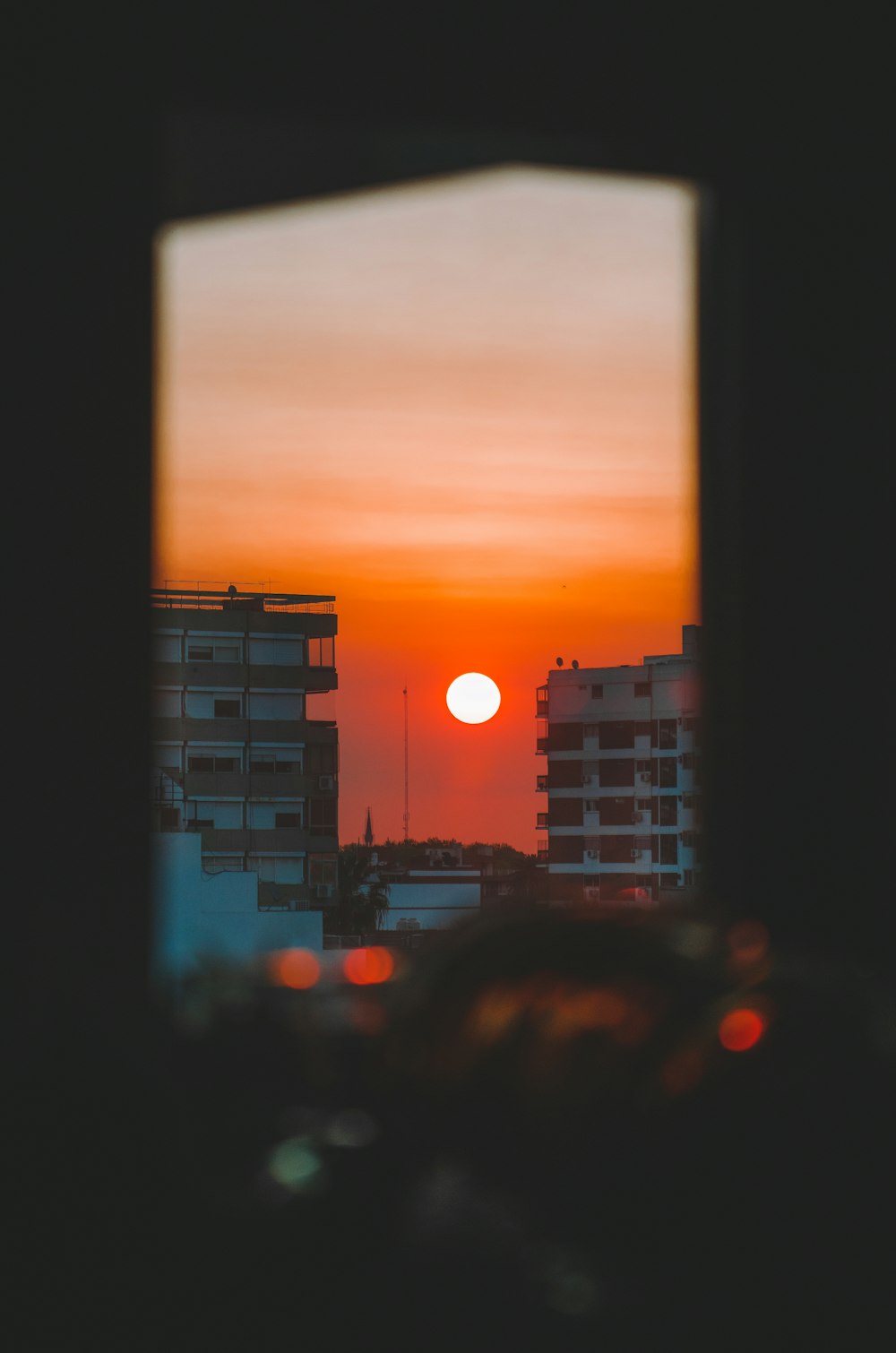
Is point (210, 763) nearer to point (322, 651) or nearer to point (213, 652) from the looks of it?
point (213, 652)

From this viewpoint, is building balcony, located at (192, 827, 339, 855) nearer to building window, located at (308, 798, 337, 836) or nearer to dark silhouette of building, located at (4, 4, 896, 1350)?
building window, located at (308, 798, 337, 836)

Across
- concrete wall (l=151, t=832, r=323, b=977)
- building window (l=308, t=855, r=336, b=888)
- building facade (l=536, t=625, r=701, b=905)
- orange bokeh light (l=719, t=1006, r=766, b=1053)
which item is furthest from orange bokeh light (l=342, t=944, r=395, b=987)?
building facade (l=536, t=625, r=701, b=905)

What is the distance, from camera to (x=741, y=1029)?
0.99 m

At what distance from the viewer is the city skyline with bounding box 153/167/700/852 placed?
2.11 m

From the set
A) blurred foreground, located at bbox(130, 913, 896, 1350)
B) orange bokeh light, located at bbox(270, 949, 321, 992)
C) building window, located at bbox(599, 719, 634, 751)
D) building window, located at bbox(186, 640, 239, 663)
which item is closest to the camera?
blurred foreground, located at bbox(130, 913, 896, 1350)

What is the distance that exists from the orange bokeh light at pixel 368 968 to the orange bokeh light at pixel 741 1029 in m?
0.48

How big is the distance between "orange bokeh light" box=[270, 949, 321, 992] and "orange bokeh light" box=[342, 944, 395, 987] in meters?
0.04

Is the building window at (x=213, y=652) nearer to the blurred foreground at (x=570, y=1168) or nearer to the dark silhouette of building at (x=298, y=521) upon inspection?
the dark silhouette of building at (x=298, y=521)

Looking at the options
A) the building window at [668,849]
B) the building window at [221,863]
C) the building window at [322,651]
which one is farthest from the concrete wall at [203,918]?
the building window at [668,849]

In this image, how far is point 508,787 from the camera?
213 centimetres

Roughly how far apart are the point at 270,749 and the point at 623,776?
0.60 meters

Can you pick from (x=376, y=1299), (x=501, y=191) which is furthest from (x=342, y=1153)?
(x=501, y=191)

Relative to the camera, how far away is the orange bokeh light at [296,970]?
1354mm

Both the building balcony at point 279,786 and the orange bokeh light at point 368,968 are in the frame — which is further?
the building balcony at point 279,786
